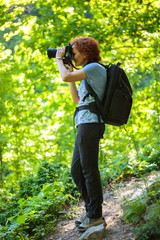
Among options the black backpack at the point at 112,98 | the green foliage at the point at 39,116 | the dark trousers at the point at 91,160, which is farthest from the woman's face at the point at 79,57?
the green foliage at the point at 39,116

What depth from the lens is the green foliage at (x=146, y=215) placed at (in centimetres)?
207

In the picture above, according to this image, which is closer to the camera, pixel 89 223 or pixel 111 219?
pixel 89 223

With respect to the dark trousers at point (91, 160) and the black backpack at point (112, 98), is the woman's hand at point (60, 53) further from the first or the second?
the dark trousers at point (91, 160)

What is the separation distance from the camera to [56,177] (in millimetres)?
4555

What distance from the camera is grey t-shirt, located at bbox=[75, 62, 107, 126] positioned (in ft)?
7.80

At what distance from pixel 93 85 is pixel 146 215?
4.00 ft

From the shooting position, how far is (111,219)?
112 inches

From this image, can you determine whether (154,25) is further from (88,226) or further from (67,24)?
(88,226)

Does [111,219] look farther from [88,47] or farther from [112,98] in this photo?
[88,47]

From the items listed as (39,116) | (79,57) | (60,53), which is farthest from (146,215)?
(39,116)

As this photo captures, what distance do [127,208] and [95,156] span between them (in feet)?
2.29

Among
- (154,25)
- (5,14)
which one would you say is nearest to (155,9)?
(154,25)

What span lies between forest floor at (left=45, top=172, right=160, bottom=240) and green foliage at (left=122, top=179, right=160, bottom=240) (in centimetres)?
9

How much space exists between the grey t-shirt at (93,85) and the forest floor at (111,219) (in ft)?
2.85
